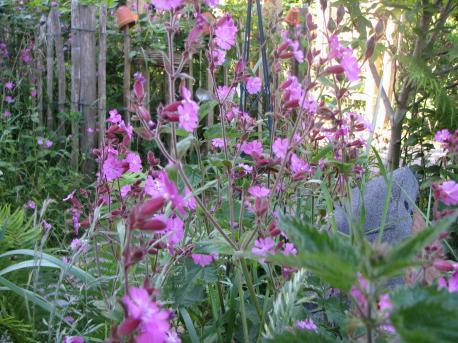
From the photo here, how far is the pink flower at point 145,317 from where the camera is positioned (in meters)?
0.53

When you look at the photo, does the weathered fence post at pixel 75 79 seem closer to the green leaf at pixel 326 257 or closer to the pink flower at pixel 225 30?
the pink flower at pixel 225 30

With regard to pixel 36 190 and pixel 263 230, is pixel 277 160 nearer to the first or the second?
pixel 263 230

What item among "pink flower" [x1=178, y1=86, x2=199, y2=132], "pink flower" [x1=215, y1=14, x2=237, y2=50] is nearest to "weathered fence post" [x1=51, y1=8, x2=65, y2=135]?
"pink flower" [x1=215, y1=14, x2=237, y2=50]

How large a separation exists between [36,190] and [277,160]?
8.37 feet

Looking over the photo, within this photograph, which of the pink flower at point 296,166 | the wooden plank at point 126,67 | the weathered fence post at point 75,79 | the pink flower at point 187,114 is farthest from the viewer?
the wooden plank at point 126,67

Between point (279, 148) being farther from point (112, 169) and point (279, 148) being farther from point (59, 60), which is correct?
point (59, 60)

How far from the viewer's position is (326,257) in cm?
48

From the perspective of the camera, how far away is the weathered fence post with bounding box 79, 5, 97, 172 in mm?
4121

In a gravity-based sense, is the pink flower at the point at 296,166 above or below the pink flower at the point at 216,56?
below

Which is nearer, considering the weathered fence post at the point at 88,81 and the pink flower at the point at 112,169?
the pink flower at the point at 112,169

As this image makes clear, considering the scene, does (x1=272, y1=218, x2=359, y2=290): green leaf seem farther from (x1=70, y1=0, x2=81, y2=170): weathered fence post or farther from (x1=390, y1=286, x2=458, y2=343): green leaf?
(x1=70, y1=0, x2=81, y2=170): weathered fence post

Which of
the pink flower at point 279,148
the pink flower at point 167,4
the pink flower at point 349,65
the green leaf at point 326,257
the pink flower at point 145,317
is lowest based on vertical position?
the pink flower at point 145,317

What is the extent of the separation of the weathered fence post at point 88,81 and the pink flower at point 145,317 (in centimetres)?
367

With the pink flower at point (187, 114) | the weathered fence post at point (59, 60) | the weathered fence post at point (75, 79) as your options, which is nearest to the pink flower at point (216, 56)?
the pink flower at point (187, 114)
